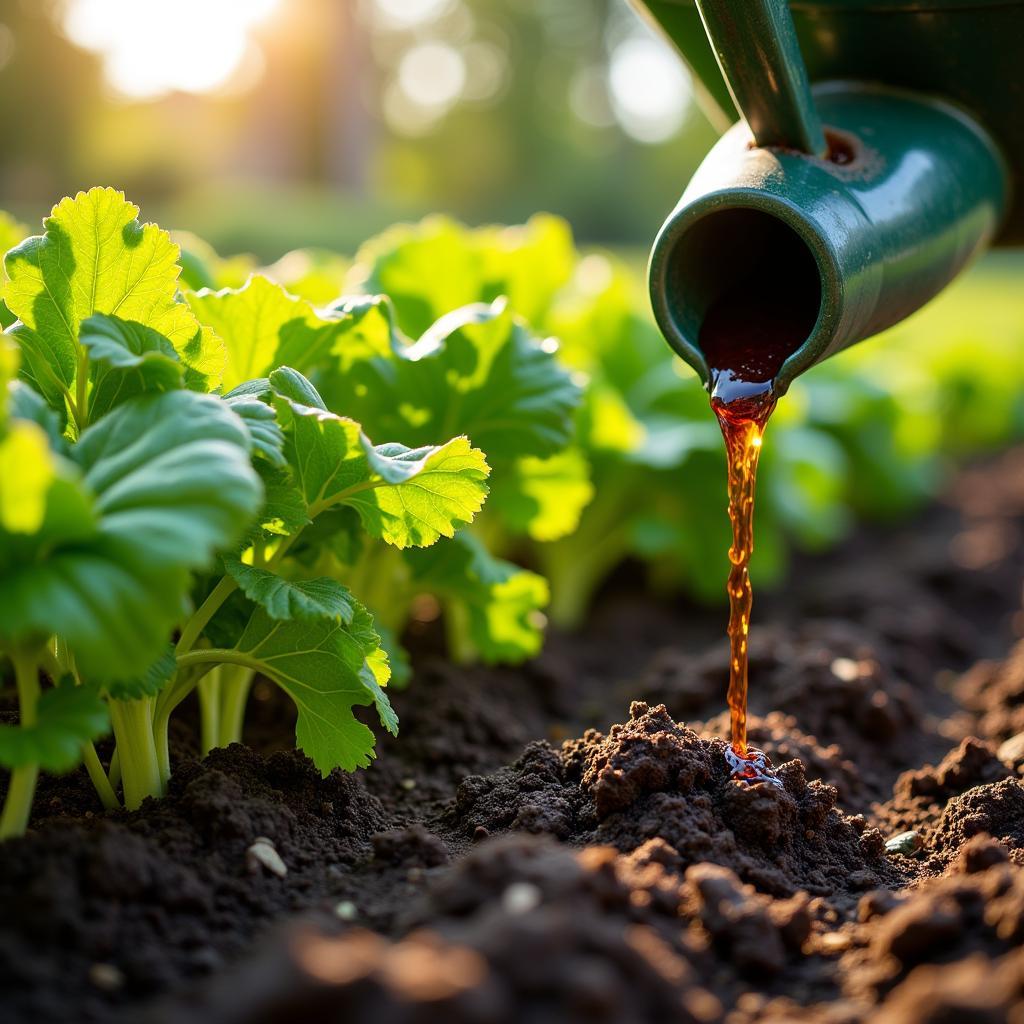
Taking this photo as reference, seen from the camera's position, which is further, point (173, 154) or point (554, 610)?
point (173, 154)

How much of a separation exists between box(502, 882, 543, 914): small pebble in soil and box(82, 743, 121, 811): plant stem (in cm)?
76

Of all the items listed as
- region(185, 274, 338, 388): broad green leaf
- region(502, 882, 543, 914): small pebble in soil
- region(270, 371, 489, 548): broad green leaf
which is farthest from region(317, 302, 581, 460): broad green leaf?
region(502, 882, 543, 914): small pebble in soil

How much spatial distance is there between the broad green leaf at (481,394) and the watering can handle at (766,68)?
27.3 inches

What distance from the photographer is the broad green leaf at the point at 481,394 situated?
2510 millimetres

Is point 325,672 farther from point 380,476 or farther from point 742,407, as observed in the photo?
point 742,407

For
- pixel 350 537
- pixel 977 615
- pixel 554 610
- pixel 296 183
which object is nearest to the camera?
pixel 350 537

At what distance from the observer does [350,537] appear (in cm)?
235

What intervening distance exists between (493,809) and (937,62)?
1751 mm

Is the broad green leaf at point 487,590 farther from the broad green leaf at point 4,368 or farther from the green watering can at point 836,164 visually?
the broad green leaf at point 4,368

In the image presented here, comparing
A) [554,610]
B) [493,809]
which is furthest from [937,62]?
[554,610]

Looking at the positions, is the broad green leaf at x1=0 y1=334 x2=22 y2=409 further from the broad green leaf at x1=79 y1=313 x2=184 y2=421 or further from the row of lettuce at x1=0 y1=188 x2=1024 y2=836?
the broad green leaf at x1=79 y1=313 x2=184 y2=421

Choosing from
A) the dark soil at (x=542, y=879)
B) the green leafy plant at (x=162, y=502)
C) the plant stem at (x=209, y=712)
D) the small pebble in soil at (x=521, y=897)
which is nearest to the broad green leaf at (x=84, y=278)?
the green leafy plant at (x=162, y=502)

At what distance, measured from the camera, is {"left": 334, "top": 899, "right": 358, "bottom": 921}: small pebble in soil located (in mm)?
1659

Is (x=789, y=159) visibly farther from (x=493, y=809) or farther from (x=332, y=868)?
(x=332, y=868)
